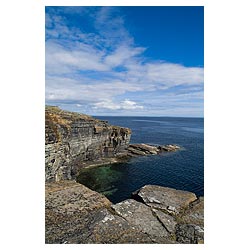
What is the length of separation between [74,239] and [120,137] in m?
45.9

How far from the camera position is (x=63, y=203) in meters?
15.6

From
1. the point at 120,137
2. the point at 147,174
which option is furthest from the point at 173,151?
the point at 147,174

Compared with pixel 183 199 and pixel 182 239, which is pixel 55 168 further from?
pixel 182 239

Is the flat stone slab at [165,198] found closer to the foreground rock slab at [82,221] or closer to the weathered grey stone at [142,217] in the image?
the weathered grey stone at [142,217]

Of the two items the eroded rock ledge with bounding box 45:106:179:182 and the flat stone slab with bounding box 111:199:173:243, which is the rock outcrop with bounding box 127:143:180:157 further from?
the flat stone slab with bounding box 111:199:173:243

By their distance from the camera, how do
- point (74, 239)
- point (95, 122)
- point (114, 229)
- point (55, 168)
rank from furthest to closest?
point (95, 122) → point (55, 168) → point (114, 229) → point (74, 239)

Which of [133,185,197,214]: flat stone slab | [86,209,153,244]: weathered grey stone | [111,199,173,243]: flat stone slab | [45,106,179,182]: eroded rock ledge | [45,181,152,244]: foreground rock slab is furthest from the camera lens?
[45,106,179,182]: eroded rock ledge

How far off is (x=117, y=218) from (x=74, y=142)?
31.0 metres

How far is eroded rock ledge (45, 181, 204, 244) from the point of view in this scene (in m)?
11.6

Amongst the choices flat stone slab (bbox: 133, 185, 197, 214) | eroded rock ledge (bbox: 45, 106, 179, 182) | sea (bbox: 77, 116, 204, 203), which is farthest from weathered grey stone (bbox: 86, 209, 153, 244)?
sea (bbox: 77, 116, 204, 203)

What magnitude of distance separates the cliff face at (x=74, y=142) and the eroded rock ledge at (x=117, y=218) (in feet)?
16.4

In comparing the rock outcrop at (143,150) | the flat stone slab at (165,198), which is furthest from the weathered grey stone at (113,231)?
the rock outcrop at (143,150)

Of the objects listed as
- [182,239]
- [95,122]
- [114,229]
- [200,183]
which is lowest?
[200,183]

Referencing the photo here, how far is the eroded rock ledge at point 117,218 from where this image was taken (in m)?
11.6
